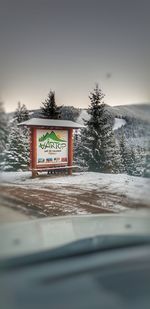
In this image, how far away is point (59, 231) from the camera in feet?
5.45

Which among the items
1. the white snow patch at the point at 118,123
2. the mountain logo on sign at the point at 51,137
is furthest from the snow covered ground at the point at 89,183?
the white snow patch at the point at 118,123

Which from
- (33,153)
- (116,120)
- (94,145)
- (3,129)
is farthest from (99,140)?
(3,129)

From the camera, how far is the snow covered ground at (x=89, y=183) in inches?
136

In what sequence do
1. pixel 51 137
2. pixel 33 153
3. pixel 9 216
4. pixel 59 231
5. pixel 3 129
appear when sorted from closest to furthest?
1. pixel 59 231
2. pixel 9 216
3. pixel 3 129
4. pixel 33 153
5. pixel 51 137

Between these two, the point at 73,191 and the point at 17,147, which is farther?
the point at 73,191

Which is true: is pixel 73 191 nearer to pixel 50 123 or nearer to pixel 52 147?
pixel 52 147

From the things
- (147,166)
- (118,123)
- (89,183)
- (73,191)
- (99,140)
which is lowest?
(73,191)

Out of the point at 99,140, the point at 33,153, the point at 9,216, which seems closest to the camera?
the point at 9,216

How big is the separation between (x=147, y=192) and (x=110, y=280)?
2.13 m

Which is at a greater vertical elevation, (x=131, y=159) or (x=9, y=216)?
(x=131, y=159)

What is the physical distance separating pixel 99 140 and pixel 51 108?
20.2 inches

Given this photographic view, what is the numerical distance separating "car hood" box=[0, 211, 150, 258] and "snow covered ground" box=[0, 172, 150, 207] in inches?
54.0

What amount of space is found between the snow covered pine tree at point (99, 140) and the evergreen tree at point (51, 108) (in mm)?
287

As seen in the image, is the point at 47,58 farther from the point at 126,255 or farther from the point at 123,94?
the point at 126,255
